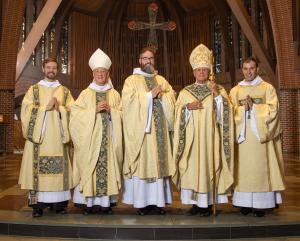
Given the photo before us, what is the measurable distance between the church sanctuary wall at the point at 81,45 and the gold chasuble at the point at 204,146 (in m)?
15.5

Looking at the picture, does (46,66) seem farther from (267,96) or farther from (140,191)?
(267,96)

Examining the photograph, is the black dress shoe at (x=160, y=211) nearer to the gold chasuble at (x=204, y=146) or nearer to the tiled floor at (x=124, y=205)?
the tiled floor at (x=124, y=205)

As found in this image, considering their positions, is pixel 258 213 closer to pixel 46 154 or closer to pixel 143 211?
pixel 143 211

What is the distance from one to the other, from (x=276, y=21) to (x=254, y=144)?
9.86 meters

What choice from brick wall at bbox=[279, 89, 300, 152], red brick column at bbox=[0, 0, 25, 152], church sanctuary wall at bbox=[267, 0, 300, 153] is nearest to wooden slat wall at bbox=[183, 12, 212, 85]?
church sanctuary wall at bbox=[267, 0, 300, 153]


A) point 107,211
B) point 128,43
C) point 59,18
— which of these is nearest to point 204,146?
point 107,211

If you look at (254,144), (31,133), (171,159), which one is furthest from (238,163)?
(31,133)

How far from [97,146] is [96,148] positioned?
0.08 ft

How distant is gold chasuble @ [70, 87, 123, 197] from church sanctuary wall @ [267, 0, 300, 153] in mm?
10189

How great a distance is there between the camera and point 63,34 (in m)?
20.0

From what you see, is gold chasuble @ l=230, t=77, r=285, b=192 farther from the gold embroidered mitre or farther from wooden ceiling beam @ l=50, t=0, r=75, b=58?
wooden ceiling beam @ l=50, t=0, r=75, b=58

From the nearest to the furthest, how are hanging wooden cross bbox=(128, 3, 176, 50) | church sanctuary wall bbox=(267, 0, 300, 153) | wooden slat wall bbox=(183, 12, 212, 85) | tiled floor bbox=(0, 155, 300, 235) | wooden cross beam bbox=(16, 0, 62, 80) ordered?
tiled floor bbox=(0, 155, 300, 235), church sanctuary wall bbox=(267, 0, 300, 153), wooden cross beam bbox=(16, 0, 62, 80), hanging wooden cross bbox=(128, 3, 176, 50), wooden slat wall bbox=(183, 12, 212, 85)

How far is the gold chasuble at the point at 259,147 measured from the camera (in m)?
4.75

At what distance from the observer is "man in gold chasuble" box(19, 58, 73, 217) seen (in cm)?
487
